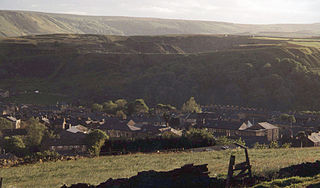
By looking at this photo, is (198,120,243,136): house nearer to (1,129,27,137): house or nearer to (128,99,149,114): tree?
(128,99,149,114): tree

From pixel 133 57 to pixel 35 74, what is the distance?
48.7 meters

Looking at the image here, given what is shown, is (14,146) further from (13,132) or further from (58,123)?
(58,123)

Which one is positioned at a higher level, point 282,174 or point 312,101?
point 282,174

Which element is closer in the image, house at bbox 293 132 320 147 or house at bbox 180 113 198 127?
house at bbox 293 132 320 147

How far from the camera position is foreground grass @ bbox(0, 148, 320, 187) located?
19.1 m

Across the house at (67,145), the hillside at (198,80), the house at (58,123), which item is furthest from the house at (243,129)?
the hillside at (198,80)

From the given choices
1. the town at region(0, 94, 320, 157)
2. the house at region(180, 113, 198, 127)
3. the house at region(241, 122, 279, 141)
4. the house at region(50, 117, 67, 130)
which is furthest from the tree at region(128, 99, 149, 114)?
the house at region(241, 122, 279, 141)

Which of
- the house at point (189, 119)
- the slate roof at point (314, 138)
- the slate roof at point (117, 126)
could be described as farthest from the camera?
the house at point (189, 119)

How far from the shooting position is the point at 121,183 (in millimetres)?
13430

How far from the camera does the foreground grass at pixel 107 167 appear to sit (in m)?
19.1

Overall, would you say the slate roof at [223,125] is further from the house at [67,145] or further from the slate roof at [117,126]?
the house at [67,145]

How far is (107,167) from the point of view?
2423cm

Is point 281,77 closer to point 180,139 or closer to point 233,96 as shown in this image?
point 233,96

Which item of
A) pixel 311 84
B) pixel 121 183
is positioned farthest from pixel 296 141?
pixel 311 84
